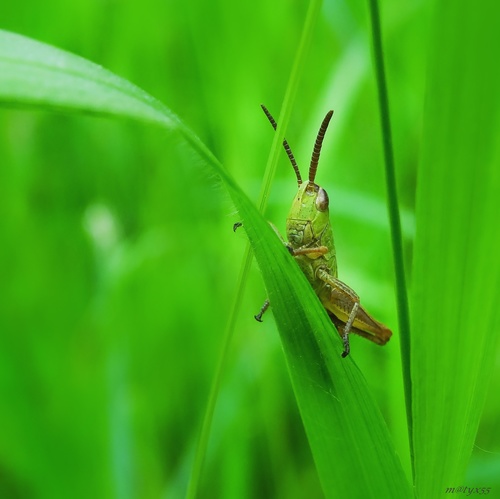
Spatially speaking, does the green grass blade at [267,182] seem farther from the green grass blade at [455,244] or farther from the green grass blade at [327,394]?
the green grass blade at [455,244]

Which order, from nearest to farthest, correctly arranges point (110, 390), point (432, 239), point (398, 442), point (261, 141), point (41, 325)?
point (432, 239) → point (398, 442) → point (110, 390) → point (41, 325) → point (261, 141)

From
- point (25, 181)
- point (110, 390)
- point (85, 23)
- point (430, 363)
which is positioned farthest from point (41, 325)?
point (430, 363)

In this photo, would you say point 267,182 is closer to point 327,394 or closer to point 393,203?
point 393,203

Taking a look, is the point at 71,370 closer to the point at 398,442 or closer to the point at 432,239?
the point at 398,442

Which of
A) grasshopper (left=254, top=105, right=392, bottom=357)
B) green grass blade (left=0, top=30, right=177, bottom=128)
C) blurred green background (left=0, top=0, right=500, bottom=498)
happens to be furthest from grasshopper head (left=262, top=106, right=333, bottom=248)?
green grass blade (left=0, top=30, right=177, bottom=128)

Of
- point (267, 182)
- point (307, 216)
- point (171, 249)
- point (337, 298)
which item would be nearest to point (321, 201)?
point (307, 216)

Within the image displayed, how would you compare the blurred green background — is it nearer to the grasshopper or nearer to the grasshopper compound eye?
the grasshopper

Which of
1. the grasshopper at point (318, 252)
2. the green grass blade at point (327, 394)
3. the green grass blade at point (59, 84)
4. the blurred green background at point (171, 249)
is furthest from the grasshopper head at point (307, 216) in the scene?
the green grass blade at point (59, 84)
